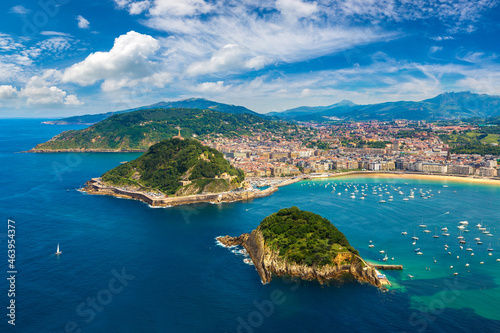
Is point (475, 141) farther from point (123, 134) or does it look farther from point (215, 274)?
point (215, 274)

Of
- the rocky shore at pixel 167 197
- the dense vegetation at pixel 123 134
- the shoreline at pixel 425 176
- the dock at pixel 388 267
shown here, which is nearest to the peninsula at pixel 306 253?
the dock at pixel 388 267

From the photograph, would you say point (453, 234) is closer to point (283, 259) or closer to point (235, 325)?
point (283, 259)

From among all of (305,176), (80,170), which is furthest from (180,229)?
(80,170)

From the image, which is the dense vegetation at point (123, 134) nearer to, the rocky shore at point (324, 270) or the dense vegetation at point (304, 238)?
the dense vegetation at point (304, 238)

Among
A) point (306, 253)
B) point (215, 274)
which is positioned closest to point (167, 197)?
point (215, 274)

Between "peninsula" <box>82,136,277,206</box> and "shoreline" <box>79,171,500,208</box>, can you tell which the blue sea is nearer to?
"shoreline" <box>79,171,500,208</box>
